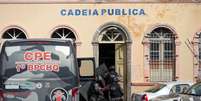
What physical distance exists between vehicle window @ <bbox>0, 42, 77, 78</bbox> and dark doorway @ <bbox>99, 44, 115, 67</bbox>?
14.3 meters

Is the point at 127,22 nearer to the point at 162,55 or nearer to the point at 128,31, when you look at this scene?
the point at 128,31

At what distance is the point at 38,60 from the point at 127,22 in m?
14.6

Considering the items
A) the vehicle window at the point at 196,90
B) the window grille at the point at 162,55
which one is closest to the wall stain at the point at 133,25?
the window grille at the point at 162,55

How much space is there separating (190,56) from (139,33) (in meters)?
2.61

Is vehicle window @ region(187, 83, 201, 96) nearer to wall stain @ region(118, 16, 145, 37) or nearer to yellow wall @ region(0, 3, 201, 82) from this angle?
yellow wall @ region(0, 3, 201, 82)

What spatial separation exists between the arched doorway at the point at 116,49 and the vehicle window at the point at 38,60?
13.8 metres

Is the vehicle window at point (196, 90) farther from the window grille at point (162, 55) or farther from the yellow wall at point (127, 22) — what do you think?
the window grille at point (162, 55)

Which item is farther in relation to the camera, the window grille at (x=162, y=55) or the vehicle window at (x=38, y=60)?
the window grille at (x=162, y=55)

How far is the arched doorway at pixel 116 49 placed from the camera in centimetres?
2786

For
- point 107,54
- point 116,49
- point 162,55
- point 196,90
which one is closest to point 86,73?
point 196,90

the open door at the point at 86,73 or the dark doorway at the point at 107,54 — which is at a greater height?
the dark doorway at the point at 107,54

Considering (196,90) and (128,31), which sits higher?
(128,31)

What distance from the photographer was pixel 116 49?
28.2 metres

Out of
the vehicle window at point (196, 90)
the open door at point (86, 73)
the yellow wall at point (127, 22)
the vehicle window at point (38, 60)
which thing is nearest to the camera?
the vehicle window at point (38, 60)
